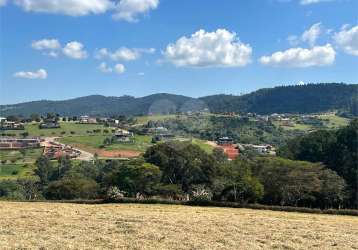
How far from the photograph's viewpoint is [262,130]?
18050 centimetres

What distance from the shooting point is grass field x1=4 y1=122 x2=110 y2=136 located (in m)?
167

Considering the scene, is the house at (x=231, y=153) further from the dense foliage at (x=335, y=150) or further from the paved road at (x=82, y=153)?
the paved road at (x=82, y=153)

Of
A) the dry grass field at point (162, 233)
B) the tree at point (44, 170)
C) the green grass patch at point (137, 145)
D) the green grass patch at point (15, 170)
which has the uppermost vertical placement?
the dry grass field at point (162, 233)

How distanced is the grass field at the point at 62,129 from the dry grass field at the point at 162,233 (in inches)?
5841

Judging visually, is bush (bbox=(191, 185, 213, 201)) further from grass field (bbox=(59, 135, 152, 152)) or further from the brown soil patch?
Result: grass field (bbox=(59, 135, 152, 152))

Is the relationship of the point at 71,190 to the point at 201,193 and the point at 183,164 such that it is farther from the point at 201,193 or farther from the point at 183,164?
the point at 201,193

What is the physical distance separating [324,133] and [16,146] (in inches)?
3802

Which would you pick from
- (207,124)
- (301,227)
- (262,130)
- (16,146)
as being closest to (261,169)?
(301,227)

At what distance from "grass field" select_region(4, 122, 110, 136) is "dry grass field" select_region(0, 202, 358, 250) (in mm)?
148364

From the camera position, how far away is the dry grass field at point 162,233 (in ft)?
54.4

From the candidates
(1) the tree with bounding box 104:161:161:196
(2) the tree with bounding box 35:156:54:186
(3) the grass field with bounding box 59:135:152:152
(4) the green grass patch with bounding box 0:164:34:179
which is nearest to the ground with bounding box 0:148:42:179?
(4) the green grass patch with bounding box 0:164:34:179

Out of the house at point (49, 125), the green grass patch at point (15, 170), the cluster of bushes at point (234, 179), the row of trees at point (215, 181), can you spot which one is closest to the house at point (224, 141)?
the green grass patch at point (15, 170)

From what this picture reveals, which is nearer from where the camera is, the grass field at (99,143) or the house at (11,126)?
the grass field at (99,143)

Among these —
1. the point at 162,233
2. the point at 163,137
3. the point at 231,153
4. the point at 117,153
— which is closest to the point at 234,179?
the point at 162,233
